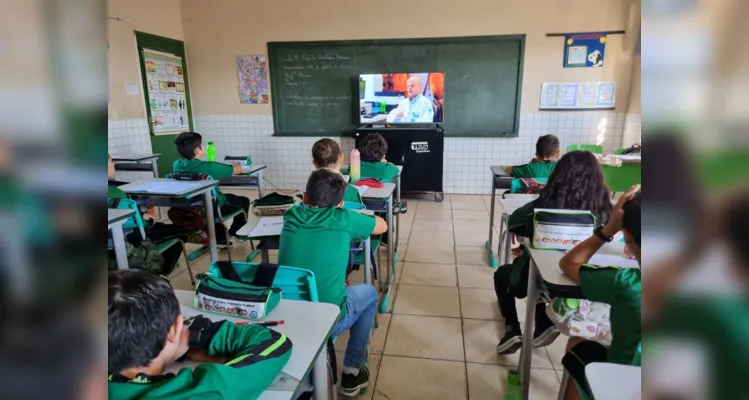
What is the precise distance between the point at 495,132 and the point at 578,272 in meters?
4.13

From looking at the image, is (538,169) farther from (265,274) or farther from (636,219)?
(636,219)

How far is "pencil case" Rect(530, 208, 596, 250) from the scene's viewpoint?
1.57m

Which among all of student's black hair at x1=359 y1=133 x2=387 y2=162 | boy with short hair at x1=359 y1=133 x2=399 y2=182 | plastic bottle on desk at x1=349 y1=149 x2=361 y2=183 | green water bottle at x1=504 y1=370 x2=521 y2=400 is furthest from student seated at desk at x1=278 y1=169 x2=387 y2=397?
student's black hair at x1=359 y1=133 x2=387 y2=162

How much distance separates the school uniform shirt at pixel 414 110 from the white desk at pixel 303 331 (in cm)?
421

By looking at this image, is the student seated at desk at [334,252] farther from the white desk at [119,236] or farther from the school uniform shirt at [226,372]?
the white desk at [119,236]

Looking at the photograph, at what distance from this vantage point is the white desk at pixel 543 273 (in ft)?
4.61

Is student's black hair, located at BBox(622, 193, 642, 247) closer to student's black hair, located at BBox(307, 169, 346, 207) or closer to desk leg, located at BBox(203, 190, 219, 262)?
student's black hair, located at BBox(307, 169, 346, 207)

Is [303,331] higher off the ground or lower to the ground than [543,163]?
lower

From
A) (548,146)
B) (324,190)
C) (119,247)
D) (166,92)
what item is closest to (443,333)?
(324,190)

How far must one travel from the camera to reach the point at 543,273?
1444 mm

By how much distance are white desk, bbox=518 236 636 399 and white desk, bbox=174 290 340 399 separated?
28.7 inches

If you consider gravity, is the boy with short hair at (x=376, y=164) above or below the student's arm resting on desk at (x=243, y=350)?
above

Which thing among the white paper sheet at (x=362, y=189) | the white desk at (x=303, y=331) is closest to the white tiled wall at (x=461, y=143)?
the white paper sheet at (x=362, y=189)

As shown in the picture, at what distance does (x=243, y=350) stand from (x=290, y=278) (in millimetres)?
502
